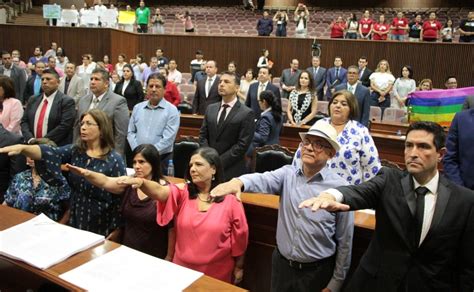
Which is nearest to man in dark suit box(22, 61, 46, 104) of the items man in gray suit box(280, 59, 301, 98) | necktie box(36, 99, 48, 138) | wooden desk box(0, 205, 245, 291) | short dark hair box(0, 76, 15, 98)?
short dark hair box(0, 76, 15, 98)

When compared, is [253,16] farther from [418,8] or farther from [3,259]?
[3,259]


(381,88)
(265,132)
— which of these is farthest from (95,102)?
(381,88)

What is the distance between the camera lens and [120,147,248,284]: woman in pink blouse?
2000mm

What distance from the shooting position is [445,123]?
487 cm

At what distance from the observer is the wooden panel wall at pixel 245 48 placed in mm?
9555

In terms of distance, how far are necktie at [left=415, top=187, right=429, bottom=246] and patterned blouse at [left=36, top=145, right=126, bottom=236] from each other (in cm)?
146

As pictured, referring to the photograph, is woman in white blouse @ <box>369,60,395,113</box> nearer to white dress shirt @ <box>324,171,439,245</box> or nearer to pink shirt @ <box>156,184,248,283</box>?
pink shirt @ <box>156,184,248,283</box>

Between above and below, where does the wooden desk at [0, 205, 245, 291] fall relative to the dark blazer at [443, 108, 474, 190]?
below

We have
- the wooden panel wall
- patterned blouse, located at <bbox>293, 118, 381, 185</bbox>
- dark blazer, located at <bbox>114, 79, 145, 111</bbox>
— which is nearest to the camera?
patterned blouse, located at <bbox>293, 118, 381, 185</bbox>

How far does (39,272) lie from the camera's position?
1548 mm

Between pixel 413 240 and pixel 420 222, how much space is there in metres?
0.07

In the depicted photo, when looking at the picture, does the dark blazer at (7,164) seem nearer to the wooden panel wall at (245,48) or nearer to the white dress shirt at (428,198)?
the white dress shirt at (428,198)

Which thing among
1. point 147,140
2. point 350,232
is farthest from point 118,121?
point 350,232

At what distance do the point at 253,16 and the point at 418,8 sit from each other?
5.22 m
